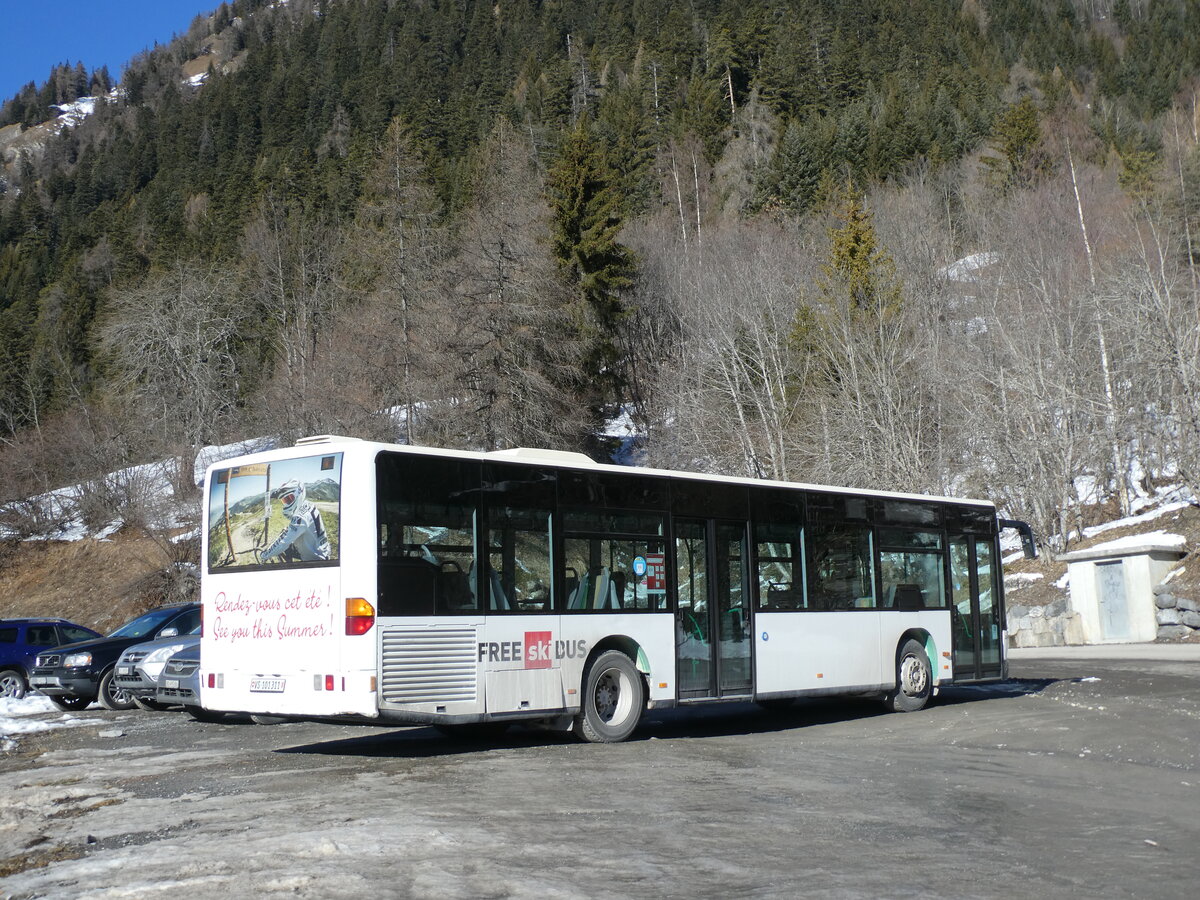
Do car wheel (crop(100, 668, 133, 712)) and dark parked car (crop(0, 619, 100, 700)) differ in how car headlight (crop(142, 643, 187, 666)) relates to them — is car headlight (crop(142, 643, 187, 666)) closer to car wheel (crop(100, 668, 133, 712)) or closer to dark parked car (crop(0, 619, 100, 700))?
car wheel (crop(100, 668, 133, 712))

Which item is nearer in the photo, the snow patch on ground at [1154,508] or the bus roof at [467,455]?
the bus roof at [467,455]

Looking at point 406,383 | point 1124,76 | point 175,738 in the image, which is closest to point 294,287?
point 406,383

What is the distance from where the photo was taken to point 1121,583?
1136 inches

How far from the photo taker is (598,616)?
40.4 ft

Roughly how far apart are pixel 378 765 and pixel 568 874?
501cm

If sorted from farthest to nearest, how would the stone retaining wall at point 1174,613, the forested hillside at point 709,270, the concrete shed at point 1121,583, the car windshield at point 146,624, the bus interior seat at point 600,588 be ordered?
the forested hillside at point 709,270
the concrete shed at point 1121,583
the stone retaining wall at point 1174,613
the car windshield at point 146,624
the bus interior seat at point 600,588

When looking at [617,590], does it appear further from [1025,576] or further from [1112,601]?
[1025,576]

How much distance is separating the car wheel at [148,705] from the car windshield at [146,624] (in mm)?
1061

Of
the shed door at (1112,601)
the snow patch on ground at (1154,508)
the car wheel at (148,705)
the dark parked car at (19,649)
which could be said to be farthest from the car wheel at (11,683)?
the snow patch on ground at (1154,508)

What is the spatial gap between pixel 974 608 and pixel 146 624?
1279cm

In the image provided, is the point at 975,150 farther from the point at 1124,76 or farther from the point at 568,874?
the point at 568,874

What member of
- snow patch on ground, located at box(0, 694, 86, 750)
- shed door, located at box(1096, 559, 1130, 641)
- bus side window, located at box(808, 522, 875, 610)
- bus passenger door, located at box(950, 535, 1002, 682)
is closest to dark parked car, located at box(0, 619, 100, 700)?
snow patch on ground, located at box(0, 694, 86, 750)

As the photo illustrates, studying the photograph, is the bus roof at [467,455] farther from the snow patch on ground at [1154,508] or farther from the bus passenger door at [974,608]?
the snow patch on ground at [1154,508]

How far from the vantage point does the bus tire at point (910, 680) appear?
15.9m
